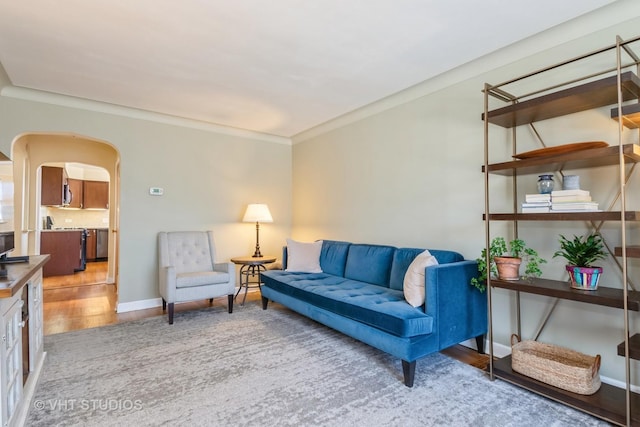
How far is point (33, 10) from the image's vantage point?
2.15m

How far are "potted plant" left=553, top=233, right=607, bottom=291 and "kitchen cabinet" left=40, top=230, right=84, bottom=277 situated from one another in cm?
820

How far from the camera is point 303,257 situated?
4078 mm

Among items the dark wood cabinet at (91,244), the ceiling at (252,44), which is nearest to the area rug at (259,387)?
the ceiling at (252,44)

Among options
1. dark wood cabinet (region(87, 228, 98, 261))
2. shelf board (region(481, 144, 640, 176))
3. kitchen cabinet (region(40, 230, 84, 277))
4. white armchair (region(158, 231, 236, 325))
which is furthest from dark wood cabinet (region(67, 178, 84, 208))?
shelf board (region(481, 144, 640, 176))

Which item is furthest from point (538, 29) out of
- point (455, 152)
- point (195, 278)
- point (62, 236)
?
point (62, 236)

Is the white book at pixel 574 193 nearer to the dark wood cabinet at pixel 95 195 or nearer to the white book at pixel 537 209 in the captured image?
the white book at pixel 537 209

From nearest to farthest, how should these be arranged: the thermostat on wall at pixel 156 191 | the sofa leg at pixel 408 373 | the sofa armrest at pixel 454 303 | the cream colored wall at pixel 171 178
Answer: the sofa leg at pixel 408 373 → the sofa armrest at pixel 454 303 → the cream colored wall at pixel 171 178 → the thermostat on wall at pixel 156 191

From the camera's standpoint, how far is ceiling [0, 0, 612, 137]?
84.2 inches

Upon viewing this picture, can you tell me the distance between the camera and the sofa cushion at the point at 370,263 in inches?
131

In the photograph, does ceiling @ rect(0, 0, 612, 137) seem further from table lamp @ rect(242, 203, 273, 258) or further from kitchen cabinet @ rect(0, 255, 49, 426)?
kitchen cabinet @ rect(0, 255, 49, 426)

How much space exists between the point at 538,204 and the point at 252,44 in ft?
7.85

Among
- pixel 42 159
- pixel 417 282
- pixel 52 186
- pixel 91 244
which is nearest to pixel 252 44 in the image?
pixel 417 282

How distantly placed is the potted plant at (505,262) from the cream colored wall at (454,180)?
0.73ft

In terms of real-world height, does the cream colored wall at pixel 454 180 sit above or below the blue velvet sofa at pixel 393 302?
above
